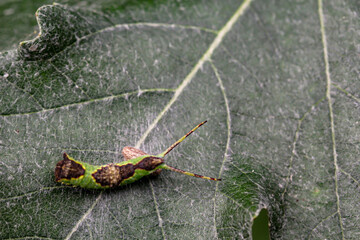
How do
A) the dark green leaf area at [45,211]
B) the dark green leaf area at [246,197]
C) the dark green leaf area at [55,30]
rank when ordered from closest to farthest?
the dark green leaf area at [45,211] < the dark green leaf area at [246,197] < the dark green leaf area at [55,30]

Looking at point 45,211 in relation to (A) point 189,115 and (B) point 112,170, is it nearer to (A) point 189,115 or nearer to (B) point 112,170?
(B) point 112,170

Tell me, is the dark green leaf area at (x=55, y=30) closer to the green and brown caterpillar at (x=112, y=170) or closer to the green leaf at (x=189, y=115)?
the green leaf at (x=189, y=115)

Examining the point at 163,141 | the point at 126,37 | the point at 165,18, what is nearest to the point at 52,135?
the point at 163,141

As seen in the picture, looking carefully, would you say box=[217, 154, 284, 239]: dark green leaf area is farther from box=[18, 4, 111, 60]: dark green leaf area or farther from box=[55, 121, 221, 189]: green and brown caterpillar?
box=[18, 4, 111, 60]: dark green leaf area

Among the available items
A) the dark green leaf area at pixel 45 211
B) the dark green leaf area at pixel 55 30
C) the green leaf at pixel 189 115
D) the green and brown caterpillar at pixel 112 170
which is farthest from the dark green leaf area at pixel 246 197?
the dark green leaf area at pixel 55 30

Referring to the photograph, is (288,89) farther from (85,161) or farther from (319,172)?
(85,161)
